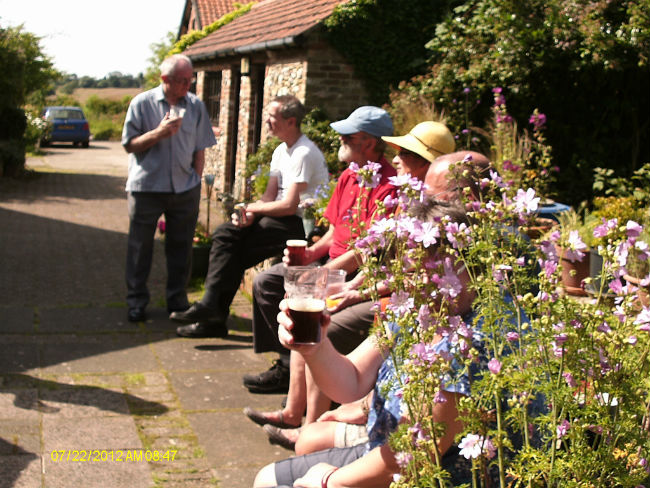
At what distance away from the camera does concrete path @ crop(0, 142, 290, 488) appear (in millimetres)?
3689

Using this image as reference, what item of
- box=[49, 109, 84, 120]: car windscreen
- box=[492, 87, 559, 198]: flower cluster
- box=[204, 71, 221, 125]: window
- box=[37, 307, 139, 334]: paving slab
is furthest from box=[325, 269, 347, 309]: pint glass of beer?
box=[49, 109, 84, 120]: car windscreen

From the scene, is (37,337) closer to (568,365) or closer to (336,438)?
(336,438)

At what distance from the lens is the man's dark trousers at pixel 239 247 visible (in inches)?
223

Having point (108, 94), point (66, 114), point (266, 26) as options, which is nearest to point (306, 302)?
point (266, 26)

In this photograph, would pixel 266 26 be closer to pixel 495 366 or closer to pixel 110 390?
pixel 110 390

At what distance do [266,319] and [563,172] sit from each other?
6.21 metres

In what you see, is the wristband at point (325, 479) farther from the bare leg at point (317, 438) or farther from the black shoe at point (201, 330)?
the black shoe at point (201, 330)

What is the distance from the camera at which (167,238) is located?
21.5 feet

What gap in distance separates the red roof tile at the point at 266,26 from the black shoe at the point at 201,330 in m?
7.02

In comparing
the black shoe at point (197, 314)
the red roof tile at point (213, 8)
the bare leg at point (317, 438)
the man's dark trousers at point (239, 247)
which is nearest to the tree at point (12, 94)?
the red roof tile at point (213, 8)

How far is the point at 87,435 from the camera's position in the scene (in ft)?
13.1

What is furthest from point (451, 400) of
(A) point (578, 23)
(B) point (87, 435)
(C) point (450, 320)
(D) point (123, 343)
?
(A) point (578, 23)

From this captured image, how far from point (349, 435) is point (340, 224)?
171 cm

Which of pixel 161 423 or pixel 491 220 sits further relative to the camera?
pixel 161 423
